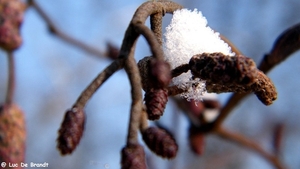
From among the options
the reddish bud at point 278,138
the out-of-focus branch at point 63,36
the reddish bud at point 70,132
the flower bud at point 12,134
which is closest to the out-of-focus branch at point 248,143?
the reddish bud at point 278,138

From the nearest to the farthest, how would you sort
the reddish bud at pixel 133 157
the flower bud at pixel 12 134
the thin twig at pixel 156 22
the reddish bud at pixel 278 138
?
the reddish bud at pixel 133 157 → the thin twig at pixel 156 22 → the flower bud at pixel 12 134 → the reddish bud at pixel 278 138

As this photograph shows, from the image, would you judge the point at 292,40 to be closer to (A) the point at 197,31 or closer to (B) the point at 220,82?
(A) the point at 197,31

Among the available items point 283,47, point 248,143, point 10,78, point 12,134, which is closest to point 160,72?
point 283,47

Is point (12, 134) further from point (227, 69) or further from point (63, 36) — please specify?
point (227, 69)

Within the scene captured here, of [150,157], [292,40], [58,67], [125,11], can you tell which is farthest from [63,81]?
[292,40]

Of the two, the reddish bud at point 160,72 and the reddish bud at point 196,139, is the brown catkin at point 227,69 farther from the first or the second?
the reddish bud at point 196,139

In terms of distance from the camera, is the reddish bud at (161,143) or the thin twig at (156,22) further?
the thin twig at (156,22)

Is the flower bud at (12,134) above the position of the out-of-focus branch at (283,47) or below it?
above
